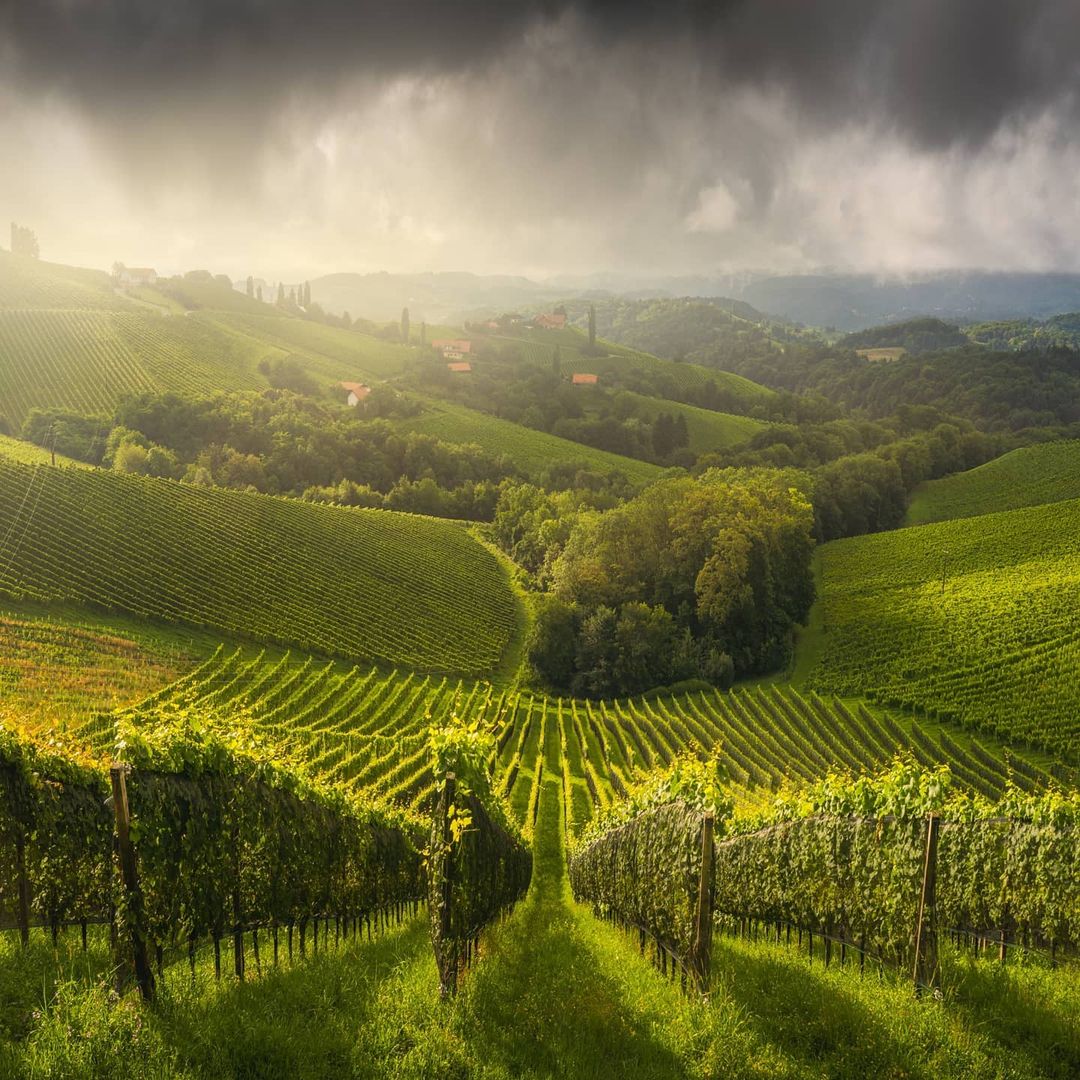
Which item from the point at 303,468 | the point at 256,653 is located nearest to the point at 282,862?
the point at 256,653

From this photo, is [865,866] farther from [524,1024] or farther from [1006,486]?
[1006,486]

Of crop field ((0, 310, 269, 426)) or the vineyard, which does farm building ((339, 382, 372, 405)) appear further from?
the vineyard

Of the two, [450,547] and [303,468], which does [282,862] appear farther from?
[303,468]

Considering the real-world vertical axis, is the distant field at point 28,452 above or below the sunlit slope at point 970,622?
above

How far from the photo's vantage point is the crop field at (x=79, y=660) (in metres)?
37.8

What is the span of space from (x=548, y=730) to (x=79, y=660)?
A: 29060 mm

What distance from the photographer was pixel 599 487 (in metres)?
116

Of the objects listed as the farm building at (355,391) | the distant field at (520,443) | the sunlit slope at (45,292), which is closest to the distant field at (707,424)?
the distant field at (520,443)

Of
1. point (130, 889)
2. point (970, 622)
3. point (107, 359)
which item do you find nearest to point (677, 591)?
point (970, 622)

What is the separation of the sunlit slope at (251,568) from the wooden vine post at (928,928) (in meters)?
52.3

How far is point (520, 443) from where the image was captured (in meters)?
136

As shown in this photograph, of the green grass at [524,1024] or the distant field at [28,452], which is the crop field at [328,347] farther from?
the green grass at [524,1024]

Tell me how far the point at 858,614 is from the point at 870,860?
63534 millimetres

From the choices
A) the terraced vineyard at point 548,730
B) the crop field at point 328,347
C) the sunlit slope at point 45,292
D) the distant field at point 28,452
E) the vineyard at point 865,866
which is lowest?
the terraced vineyard at point 548,730
